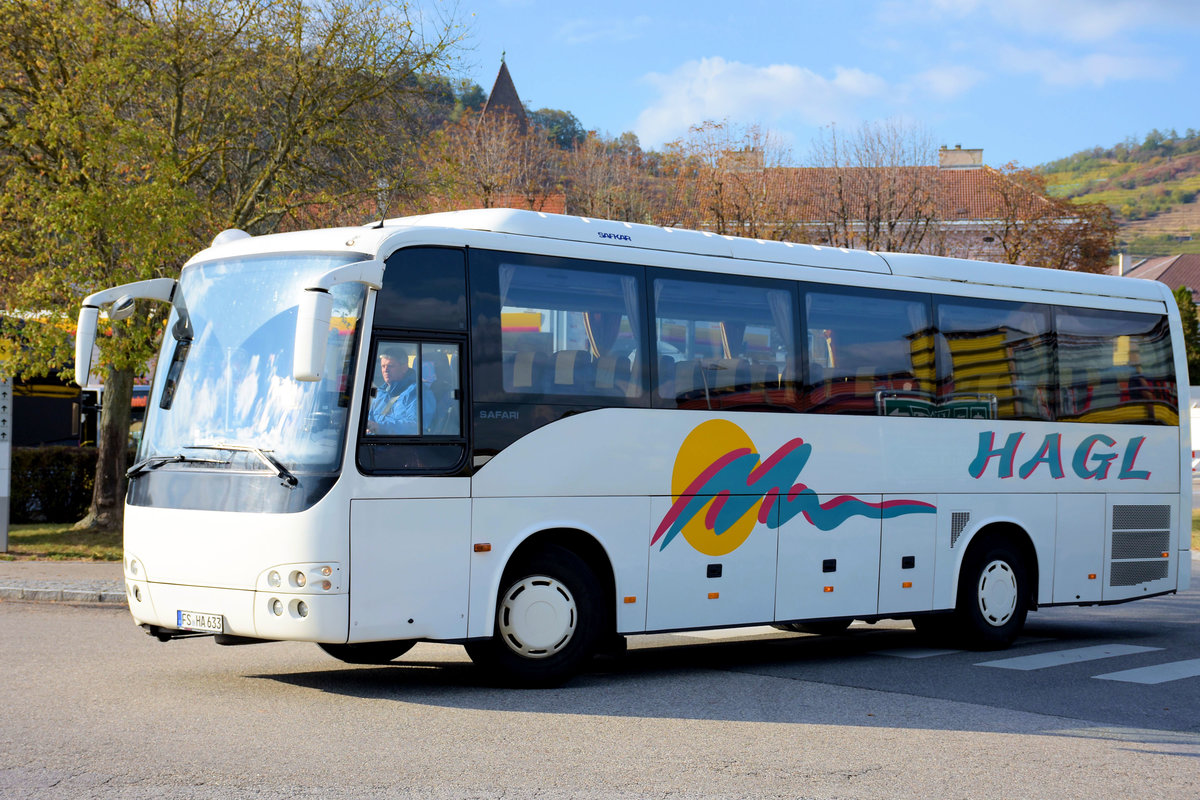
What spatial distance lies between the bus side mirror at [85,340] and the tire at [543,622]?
3190mm

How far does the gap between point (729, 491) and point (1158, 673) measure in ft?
13.1

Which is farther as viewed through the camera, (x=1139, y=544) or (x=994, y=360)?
(x=1139, y=544)

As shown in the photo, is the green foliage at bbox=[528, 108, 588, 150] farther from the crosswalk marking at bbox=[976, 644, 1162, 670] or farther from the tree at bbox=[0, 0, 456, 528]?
the crosswalk marking at bbox=[976, 644, 1162, 670]

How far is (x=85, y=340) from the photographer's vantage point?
8953mm

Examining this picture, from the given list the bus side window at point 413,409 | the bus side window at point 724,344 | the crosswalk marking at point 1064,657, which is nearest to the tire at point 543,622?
the bus side window at point 413,409

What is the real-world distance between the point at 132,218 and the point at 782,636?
1018cm

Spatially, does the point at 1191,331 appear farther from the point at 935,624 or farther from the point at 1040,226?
the point at 935,624

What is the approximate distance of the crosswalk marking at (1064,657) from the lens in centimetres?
1141

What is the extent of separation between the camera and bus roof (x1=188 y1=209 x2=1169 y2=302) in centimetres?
899

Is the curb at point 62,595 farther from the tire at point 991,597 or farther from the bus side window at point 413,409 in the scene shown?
the tire at point 991,597

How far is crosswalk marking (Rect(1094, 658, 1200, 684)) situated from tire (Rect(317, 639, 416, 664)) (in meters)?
5.66

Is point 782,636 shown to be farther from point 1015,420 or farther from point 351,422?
point 351,422

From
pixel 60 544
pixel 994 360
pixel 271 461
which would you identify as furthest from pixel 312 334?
pixel 60 544

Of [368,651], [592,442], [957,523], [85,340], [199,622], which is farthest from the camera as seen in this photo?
[957,523]
